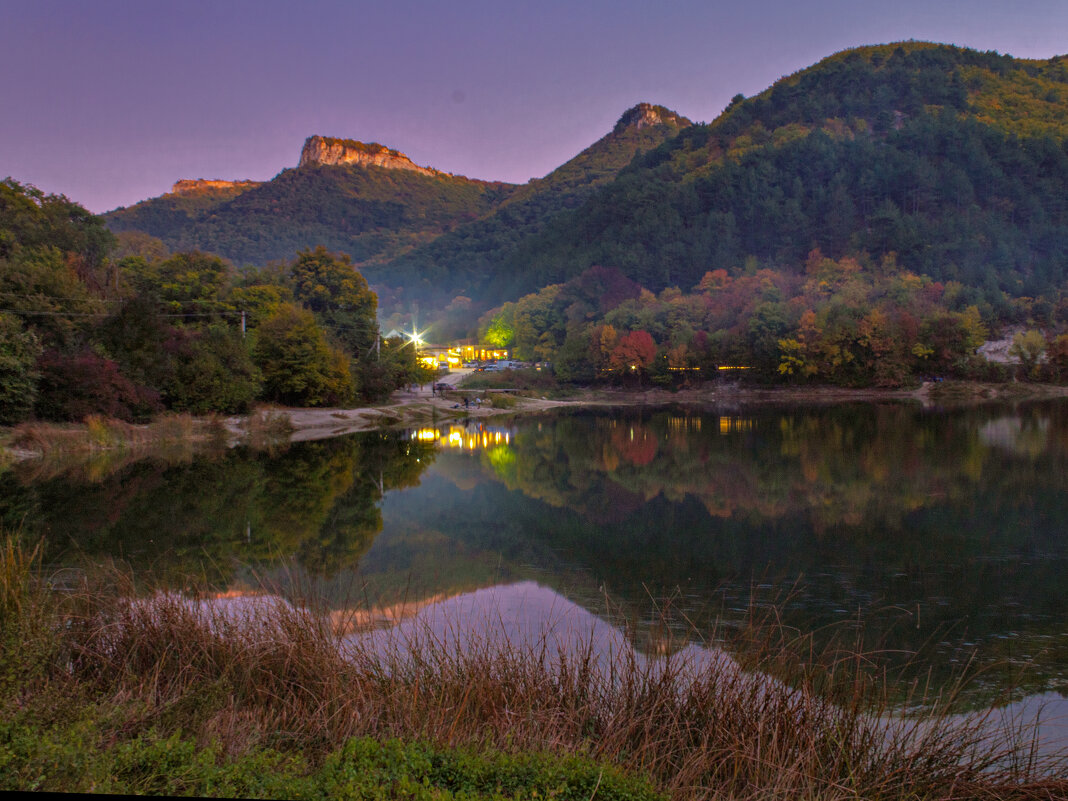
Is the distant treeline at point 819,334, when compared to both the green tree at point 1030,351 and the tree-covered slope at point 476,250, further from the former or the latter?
the tree-covered slope at point 476,250

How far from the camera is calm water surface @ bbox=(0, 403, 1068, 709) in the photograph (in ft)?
29.0

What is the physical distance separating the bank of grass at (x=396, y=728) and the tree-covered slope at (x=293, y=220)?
425ft

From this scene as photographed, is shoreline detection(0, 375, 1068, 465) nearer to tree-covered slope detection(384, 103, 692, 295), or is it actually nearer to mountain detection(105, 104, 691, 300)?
tree-covered slope detection(384, 103, 692, 295)

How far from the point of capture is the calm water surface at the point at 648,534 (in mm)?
8836

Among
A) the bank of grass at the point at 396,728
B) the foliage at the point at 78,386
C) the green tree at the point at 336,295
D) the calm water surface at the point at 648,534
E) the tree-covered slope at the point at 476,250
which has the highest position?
the tree-covered slope at the point at 476,250

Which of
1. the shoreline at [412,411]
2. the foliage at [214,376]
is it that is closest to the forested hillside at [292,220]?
the shoreline at [412,411]

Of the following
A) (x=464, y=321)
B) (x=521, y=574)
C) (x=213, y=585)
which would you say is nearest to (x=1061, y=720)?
(x=521, y=574)

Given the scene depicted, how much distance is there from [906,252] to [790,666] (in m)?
104

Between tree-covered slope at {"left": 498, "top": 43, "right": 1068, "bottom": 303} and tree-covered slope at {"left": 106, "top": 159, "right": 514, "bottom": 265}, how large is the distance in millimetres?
47355

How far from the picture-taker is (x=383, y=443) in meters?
34.1

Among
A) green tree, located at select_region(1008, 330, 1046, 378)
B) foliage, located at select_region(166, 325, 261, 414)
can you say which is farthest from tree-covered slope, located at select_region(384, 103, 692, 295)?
foliage, located at select_region(166, 325, 261, 414)

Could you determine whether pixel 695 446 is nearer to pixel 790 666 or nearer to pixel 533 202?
pixel 790 666

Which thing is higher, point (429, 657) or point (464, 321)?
point (464, 321)

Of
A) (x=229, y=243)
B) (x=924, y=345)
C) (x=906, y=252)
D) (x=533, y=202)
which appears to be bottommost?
(x=924, y=345)
